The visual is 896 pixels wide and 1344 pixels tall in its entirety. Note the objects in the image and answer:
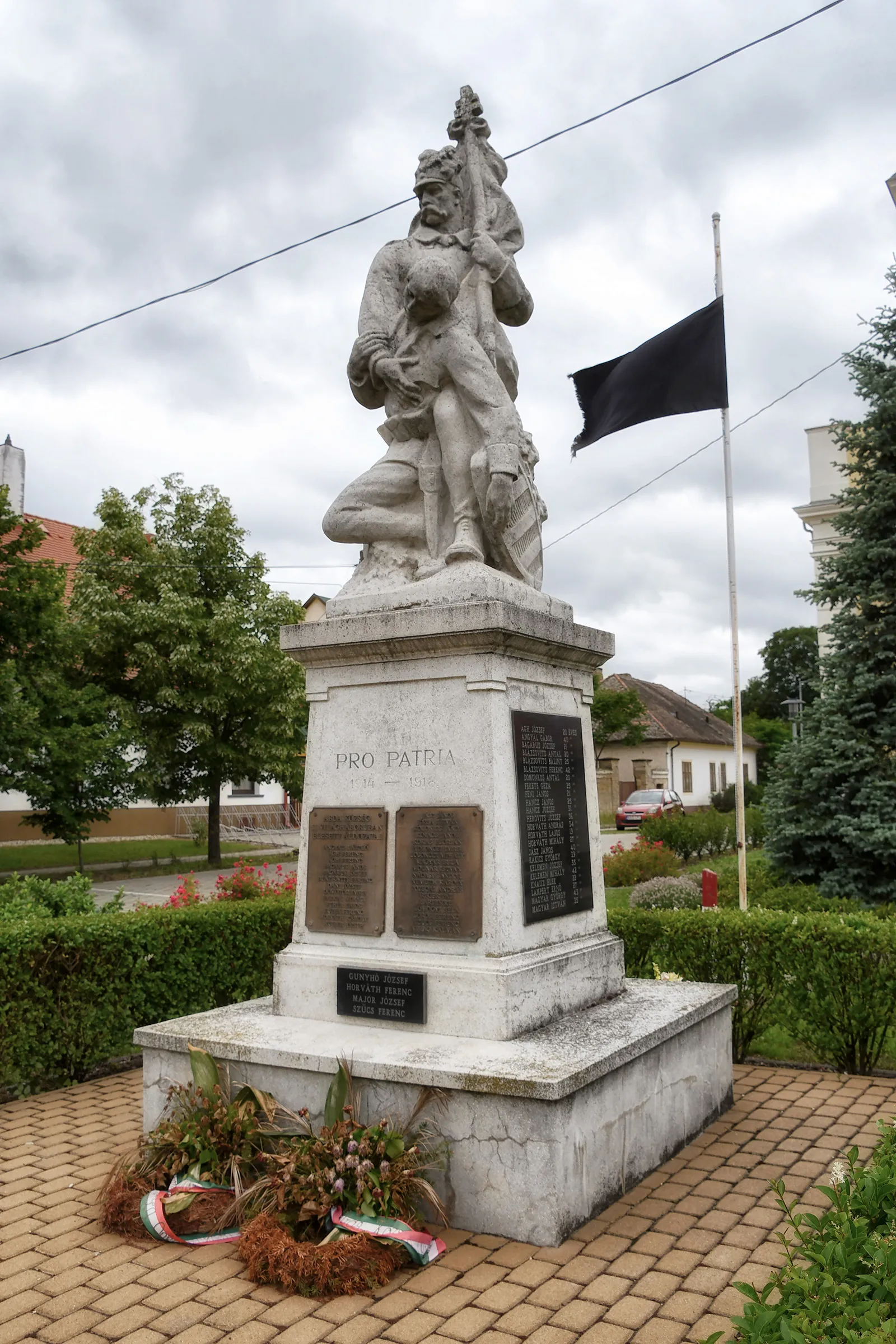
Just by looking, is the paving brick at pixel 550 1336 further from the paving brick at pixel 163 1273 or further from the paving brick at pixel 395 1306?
the paving brick at pixel 163 1273

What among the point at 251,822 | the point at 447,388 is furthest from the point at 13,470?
the point at 447,388

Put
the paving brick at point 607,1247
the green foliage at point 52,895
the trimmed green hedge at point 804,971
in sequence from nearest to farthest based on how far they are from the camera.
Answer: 1. the paving brick at point 607,1247
2. the trimmed green hedge at point 804,971
3. the green foliage at point 52,895

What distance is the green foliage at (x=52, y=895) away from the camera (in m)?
7.78

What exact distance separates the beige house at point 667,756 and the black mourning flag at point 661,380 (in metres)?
33.3

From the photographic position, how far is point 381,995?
15.7ft

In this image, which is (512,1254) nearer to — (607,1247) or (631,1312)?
(607,1247)

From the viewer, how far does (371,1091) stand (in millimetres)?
4250

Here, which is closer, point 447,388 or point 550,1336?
point 550,1336

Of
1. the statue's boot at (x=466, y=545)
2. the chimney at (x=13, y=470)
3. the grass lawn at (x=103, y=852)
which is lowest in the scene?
the grass lawn at (x=103, y=852)

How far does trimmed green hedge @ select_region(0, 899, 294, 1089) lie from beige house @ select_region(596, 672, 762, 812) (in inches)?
1390

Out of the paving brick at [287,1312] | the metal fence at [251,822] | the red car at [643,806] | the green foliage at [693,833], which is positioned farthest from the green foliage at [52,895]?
the red car at [643,806]

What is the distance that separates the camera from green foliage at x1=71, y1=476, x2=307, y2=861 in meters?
21.9

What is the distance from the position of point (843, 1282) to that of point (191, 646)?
20.6 m

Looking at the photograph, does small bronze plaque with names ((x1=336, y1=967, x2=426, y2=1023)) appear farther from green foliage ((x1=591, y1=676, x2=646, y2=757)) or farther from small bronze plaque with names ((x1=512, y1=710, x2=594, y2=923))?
green foliage ((x1=591, y1=676, x2=646, y2=757))
